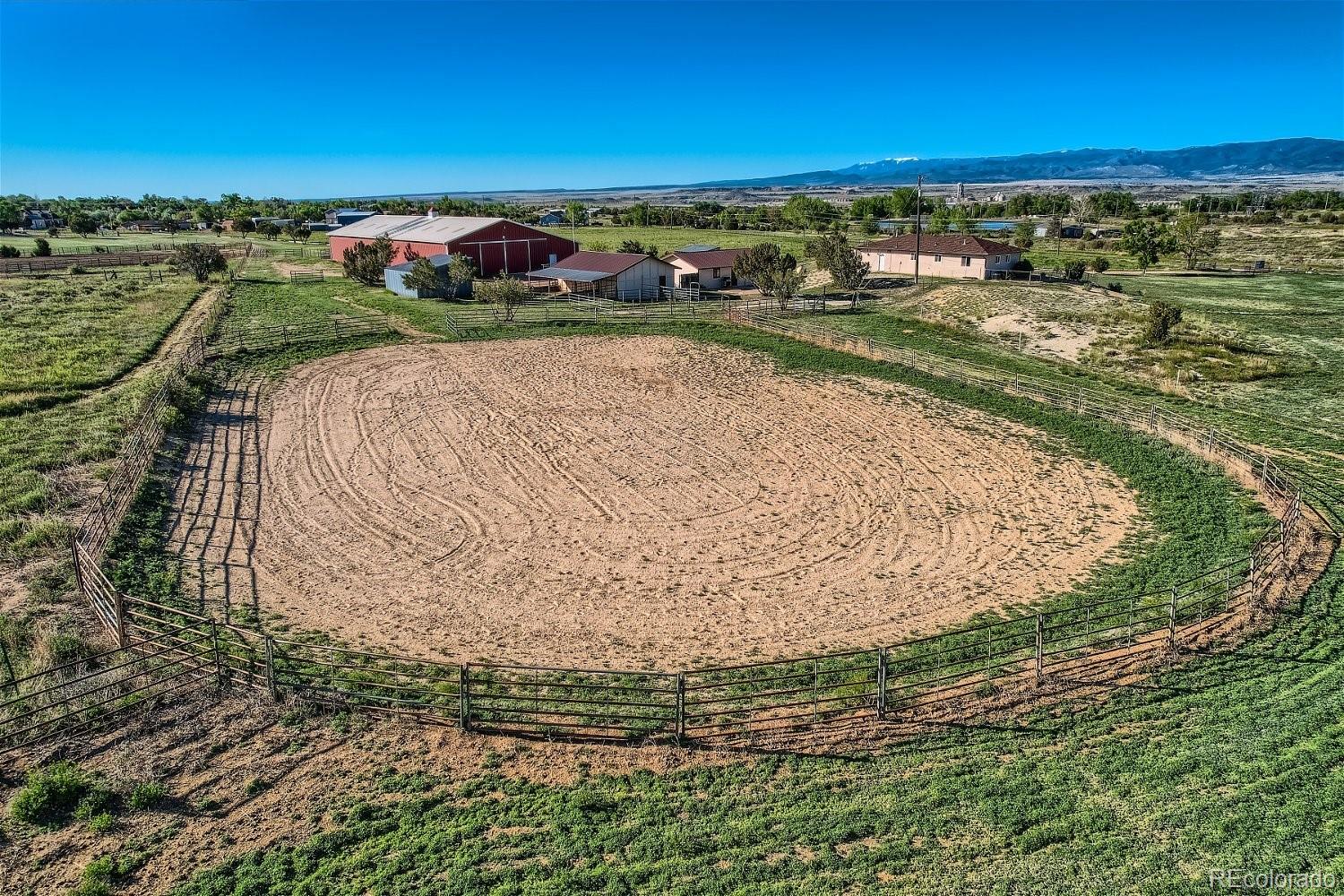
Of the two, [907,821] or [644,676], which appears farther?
[644,676]

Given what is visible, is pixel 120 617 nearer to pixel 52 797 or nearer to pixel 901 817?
pixel 52 797

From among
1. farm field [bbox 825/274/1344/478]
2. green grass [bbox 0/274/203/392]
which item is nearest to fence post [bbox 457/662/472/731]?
farm field [bbox 825/274/1344/478]

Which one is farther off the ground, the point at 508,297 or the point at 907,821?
the point at 508,297

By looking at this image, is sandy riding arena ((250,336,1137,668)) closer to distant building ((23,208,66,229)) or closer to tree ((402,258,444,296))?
tree ((402,258,444,296))

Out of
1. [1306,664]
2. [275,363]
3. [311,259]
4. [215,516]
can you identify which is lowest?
[1306,664]

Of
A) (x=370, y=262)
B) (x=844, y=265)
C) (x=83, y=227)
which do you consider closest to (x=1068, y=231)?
(x=844, y=265)

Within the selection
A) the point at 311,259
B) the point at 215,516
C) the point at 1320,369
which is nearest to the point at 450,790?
the point at 215,516

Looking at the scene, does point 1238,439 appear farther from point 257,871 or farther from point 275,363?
point 275,363

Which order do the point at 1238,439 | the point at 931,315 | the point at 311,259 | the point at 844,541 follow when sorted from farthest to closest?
the point at 311,259, the point at 931,315, the point at 1238,439, the point at 844,541
